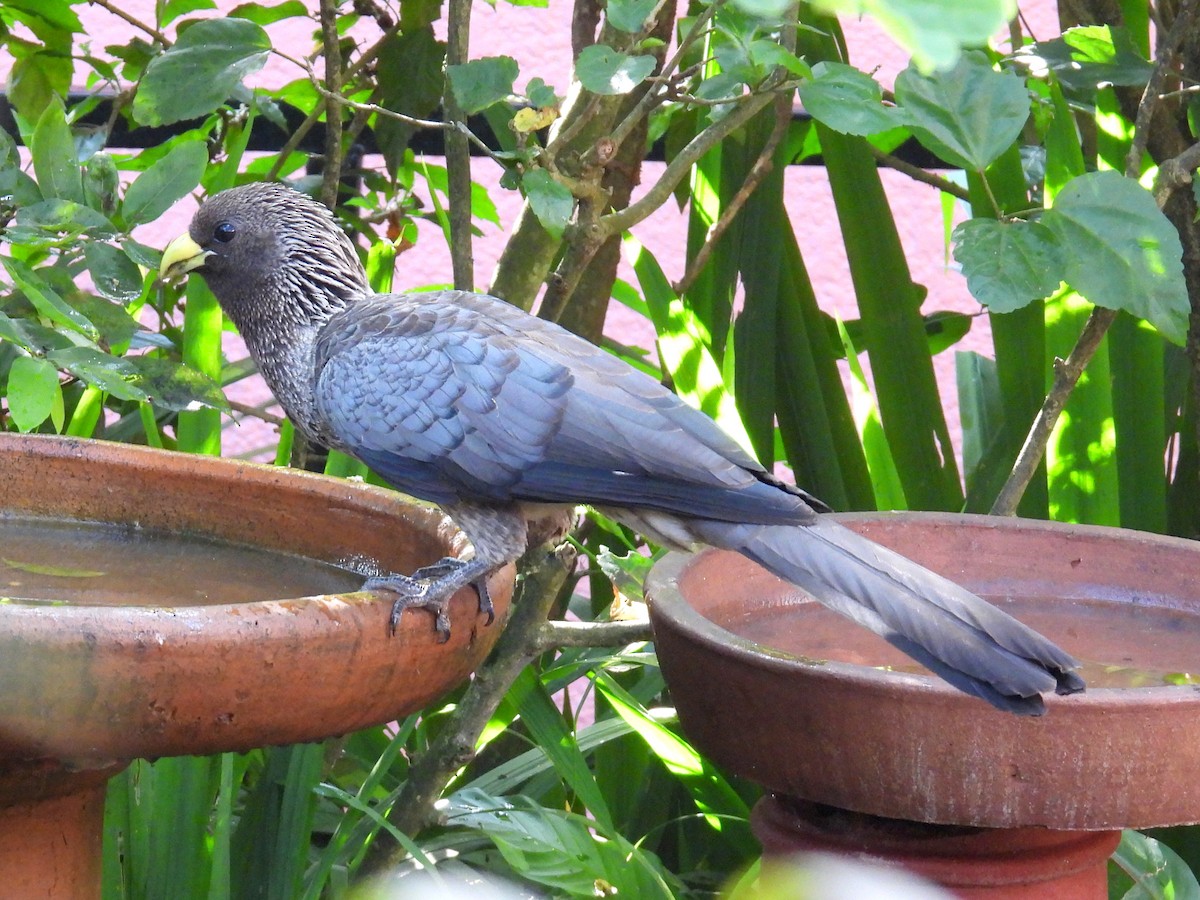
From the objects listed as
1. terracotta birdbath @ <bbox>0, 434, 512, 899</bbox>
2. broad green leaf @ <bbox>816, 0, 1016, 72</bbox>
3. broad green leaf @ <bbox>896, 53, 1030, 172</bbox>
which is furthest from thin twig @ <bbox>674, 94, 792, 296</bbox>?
broad green leaf @ <bbox>816, 0, 1016, 72</bbox>

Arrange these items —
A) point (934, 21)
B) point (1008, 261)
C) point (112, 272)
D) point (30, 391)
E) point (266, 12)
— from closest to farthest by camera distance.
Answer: point (934, 21) → point (30, 391) → point (1008, 261) → point (112, 272) → point (266, 12)

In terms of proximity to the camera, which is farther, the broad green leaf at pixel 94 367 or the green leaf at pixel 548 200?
the green leaf at pixel 548 200

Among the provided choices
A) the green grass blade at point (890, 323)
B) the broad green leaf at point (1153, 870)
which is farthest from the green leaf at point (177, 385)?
the broad green leaf at point (1153, 870)

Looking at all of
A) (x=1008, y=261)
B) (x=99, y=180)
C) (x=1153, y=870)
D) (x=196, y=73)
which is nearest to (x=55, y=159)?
(x=99, y=180)

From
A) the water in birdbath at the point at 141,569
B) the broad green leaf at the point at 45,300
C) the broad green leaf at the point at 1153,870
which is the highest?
the broad green leaf at the point at 45,300

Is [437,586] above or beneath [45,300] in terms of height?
beneath

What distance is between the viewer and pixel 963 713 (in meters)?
1.16

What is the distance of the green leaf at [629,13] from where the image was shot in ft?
4.40

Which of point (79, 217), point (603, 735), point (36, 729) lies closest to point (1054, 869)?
point (603, 735)

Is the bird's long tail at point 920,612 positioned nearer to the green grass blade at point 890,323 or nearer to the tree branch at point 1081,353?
the tree branch at point 1081,353

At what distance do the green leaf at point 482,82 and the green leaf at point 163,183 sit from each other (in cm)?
35

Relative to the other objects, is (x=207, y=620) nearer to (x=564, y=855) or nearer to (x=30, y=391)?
(x=30, y=391)

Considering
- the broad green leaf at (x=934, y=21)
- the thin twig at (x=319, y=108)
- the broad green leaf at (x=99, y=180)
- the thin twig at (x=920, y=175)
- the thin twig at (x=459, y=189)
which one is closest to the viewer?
the broad green leaf at (x=934, y=21)

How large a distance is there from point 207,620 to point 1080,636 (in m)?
1.04
